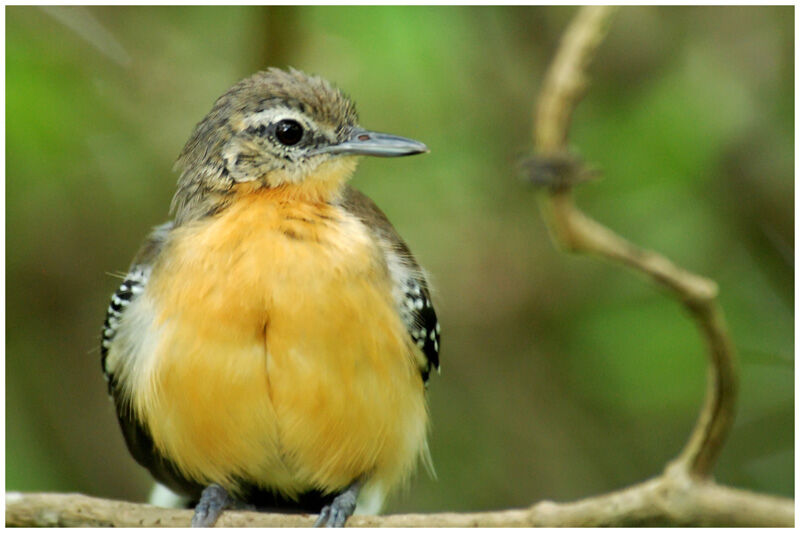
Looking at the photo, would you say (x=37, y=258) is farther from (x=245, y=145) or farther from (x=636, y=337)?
(x=636, y=337)

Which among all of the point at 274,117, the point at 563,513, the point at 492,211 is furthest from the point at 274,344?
the point at 492,211

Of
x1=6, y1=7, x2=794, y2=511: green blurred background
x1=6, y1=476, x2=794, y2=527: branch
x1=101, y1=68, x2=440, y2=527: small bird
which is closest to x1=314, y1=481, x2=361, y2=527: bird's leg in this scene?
x1=101, y1=68, x2=440, y2=527: small bird

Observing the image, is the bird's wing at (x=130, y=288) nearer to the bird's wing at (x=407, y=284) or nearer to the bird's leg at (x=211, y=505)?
the bird's leg at (x=211, y=505)

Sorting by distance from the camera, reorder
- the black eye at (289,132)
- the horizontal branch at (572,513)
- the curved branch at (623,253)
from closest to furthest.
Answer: the horizontal branch at (572,513) → the curved branch at (623,253) → the black eye at (289,132)

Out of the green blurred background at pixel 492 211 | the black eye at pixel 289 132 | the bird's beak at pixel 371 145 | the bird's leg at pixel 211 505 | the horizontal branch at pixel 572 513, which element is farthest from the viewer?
the green blurred background at pixel 492 211

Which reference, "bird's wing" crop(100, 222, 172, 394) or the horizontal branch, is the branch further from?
"bird's wing" crop(100, 222, 172, 394)

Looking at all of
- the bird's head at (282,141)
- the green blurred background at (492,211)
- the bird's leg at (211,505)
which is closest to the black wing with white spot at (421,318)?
the bird's head at (282,141)
